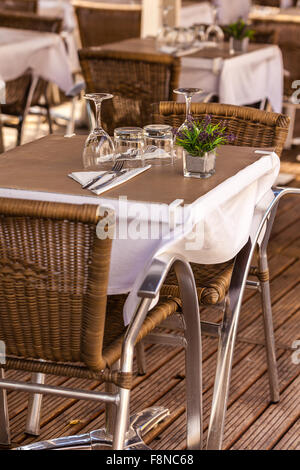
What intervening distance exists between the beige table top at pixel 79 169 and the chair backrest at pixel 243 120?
0.60 ft

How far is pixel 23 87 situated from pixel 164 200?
9.43 feet

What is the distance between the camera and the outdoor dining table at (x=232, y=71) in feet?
13.5

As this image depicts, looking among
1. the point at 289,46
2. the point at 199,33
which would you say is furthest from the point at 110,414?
the point at 289,46

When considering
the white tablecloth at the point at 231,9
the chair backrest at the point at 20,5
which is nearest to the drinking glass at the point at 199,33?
the chair backrest at the point at 20,5

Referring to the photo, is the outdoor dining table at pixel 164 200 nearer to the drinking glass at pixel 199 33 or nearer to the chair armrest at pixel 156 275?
the chair armrest at pixel 156 275

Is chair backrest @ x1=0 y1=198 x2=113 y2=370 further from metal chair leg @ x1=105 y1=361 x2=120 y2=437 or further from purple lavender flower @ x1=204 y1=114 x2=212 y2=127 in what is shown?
purple lavender flower @ x1=204 y1=114 x2=212 y2=127

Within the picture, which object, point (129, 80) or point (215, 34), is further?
point (215, 34)

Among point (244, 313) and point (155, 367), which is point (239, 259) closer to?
point (155, 367)

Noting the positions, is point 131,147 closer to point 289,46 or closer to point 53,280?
point 53,280

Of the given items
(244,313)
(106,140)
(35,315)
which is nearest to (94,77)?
(244,313)

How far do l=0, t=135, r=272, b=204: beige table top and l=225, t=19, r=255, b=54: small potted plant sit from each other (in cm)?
213

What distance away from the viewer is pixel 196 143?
206cm

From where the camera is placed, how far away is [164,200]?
1.88 m

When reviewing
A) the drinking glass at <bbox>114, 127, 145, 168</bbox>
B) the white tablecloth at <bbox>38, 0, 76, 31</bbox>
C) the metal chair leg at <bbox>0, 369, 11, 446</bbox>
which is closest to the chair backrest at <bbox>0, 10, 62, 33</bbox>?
the white tablecloth at <bbox>38, 0, 76, 31</bbox>
